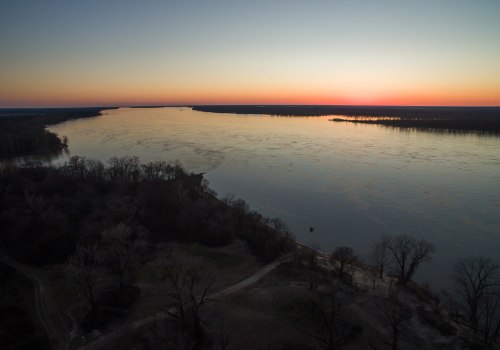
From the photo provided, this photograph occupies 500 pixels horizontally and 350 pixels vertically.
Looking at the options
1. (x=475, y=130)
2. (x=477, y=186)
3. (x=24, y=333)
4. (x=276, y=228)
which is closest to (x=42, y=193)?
(x=24, y=333)

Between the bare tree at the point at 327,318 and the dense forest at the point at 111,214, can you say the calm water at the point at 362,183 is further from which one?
the bare tree at the point at 327,318

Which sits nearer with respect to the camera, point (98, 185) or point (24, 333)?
point (24, 333)

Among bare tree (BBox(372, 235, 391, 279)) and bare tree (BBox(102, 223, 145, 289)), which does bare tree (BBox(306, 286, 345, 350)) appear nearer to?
bare tree (BBox(372, 235, 391, 279))

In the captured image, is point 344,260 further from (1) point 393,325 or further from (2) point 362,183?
(2) point 362,183

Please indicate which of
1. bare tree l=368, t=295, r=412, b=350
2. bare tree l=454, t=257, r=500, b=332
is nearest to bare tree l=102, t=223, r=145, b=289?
bare tree l=368, t=295, r=412, b=350

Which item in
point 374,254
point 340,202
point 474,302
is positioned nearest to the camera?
point 474,302

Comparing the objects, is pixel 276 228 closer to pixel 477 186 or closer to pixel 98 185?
pixel 98 185

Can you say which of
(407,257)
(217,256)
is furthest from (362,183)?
(217,256)
